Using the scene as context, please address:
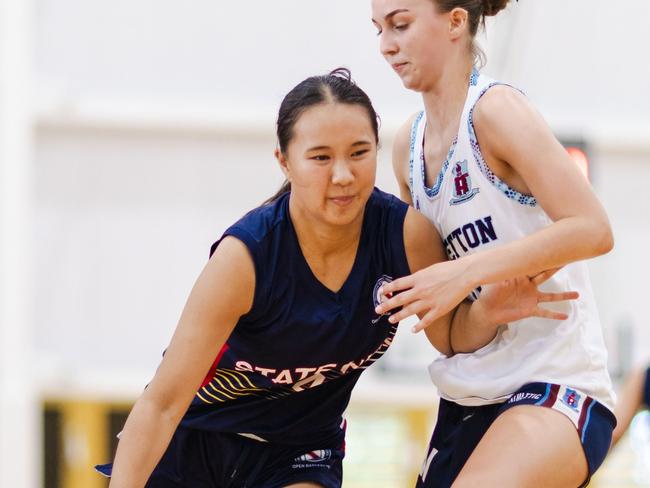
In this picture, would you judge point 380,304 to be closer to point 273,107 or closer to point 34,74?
point 273,107

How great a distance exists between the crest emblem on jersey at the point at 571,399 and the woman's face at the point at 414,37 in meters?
0.80

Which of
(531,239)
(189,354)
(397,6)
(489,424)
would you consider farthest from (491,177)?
(189,354)

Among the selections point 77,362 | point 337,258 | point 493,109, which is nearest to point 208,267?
point 337,258

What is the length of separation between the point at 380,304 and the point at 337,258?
0.17m

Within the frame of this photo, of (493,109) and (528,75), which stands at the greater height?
(528,75)

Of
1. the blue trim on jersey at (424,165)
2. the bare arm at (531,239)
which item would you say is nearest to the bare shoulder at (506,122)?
the bare arm at (531,239)

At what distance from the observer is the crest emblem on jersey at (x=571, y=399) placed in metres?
2.54

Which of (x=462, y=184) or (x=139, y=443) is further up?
(x=462, y=184)

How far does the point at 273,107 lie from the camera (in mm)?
7633

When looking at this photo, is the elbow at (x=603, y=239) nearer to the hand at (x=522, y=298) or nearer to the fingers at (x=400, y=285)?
the hand at (x=522, y=298)

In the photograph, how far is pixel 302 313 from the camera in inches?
102

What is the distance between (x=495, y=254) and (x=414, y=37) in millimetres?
569

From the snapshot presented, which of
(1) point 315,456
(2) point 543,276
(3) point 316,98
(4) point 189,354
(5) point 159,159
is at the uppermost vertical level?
(5) point 159,159

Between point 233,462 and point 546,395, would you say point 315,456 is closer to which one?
point 233,462
